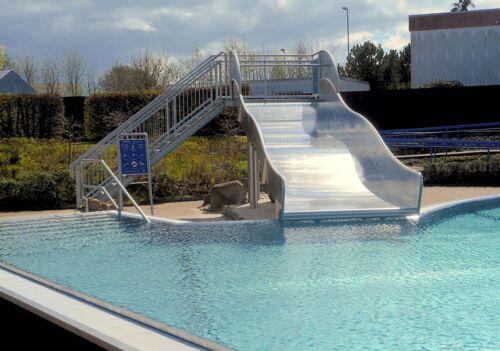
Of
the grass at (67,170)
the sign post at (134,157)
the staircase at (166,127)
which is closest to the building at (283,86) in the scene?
the grass at (67,170)

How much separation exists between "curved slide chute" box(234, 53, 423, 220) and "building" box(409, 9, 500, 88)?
981 inches

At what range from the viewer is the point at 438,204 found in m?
13.9

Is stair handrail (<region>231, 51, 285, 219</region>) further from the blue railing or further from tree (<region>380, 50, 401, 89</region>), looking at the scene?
tree (<region>380, 50, 401, 89</region>)

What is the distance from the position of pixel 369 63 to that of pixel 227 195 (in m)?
35.4

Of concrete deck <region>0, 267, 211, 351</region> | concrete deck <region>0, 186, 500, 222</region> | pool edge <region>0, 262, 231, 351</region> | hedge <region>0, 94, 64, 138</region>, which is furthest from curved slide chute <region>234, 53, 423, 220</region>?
hedge <region>0, 94, 64, 138</region>

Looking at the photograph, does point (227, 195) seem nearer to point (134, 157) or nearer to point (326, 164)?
point (134, 157)

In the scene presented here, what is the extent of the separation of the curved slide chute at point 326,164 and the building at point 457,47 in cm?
2491

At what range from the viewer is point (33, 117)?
86.0ft

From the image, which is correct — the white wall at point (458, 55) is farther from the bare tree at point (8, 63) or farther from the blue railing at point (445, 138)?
the bare tree at point (8, 63)

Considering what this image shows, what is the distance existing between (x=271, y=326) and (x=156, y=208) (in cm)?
1169

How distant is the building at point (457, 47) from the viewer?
129 feet

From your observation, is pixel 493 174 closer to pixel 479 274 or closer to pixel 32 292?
pixel 479 274

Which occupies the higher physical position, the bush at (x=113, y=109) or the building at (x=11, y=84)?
the building at (x=11, y=84)

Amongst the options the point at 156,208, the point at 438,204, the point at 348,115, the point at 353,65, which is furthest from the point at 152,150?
the point at 353,65
